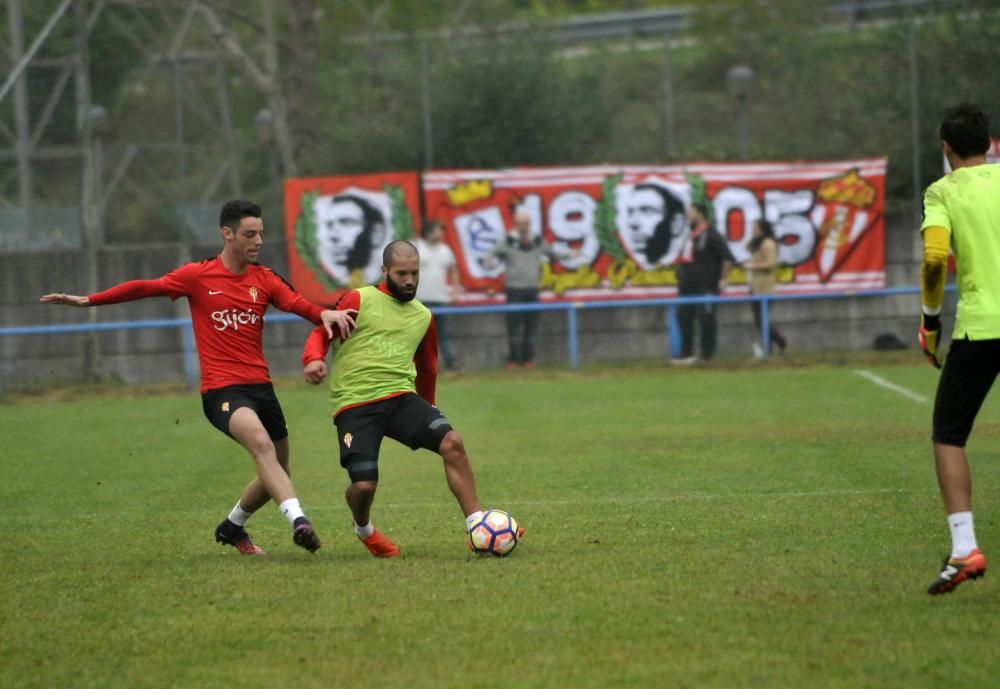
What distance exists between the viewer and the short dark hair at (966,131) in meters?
6.98

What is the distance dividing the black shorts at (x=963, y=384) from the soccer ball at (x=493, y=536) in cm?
236

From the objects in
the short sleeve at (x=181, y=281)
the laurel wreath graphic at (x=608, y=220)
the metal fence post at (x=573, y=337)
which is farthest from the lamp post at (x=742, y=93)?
the short sleeve at (x=181, y=281)

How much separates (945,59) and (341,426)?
1831 centimetres

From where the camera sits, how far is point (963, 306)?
6.92 meters

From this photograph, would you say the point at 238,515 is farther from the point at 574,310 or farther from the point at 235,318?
the point at 574,310

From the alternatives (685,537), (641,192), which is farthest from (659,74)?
(685,537)

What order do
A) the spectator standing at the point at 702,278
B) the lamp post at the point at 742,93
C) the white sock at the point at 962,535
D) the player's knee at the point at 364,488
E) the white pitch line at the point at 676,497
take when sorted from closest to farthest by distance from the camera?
the white sock at the point at 962,535
the player's knee at the point at 364,488
the white pitch line at the point at 676,497
the spectator standing at the point at 702,278
the lamp post at the point at 742,93

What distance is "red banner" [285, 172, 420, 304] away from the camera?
24234 millimetres

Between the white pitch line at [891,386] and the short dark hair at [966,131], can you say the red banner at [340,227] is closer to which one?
the white pitch line at [891,386]

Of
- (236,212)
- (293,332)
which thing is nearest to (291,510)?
(236,212)

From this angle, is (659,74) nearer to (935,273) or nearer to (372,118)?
(372,118)

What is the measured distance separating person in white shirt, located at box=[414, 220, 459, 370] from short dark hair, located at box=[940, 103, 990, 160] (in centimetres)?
1575

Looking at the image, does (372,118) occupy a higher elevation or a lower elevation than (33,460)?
higher

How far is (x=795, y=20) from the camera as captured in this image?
37719 millimetres
